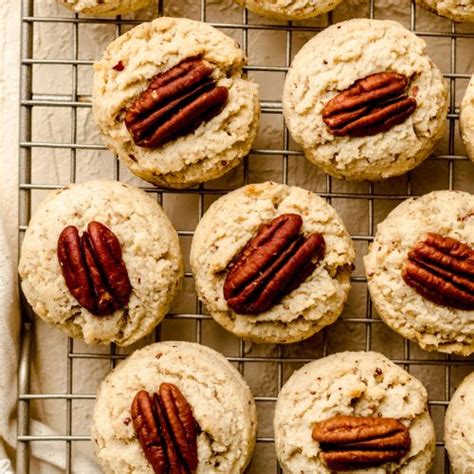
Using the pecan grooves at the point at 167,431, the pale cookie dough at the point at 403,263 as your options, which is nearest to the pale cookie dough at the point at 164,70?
the pale cookie dough at the point at 403,263

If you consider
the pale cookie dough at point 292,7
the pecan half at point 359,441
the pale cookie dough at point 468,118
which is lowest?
the pecan half at point 359,441

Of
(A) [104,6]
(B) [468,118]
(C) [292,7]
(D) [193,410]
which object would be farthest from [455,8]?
(D) [193,410]

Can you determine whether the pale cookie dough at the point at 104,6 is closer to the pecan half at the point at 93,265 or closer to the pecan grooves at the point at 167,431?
the pecan half at the point at 93,265

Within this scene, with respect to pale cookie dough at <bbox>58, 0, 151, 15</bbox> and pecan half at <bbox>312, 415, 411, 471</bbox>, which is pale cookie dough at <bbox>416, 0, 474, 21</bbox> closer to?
pale cookie dough at <bbox>58, 0, 151, 15</bbox>

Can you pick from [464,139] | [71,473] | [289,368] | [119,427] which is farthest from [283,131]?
[71,473]

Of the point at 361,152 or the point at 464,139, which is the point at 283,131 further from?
the point at 464,139

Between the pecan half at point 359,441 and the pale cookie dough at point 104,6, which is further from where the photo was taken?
the pale cookie dough at point 104,6

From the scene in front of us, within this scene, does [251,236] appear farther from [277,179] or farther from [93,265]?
[93,265]
